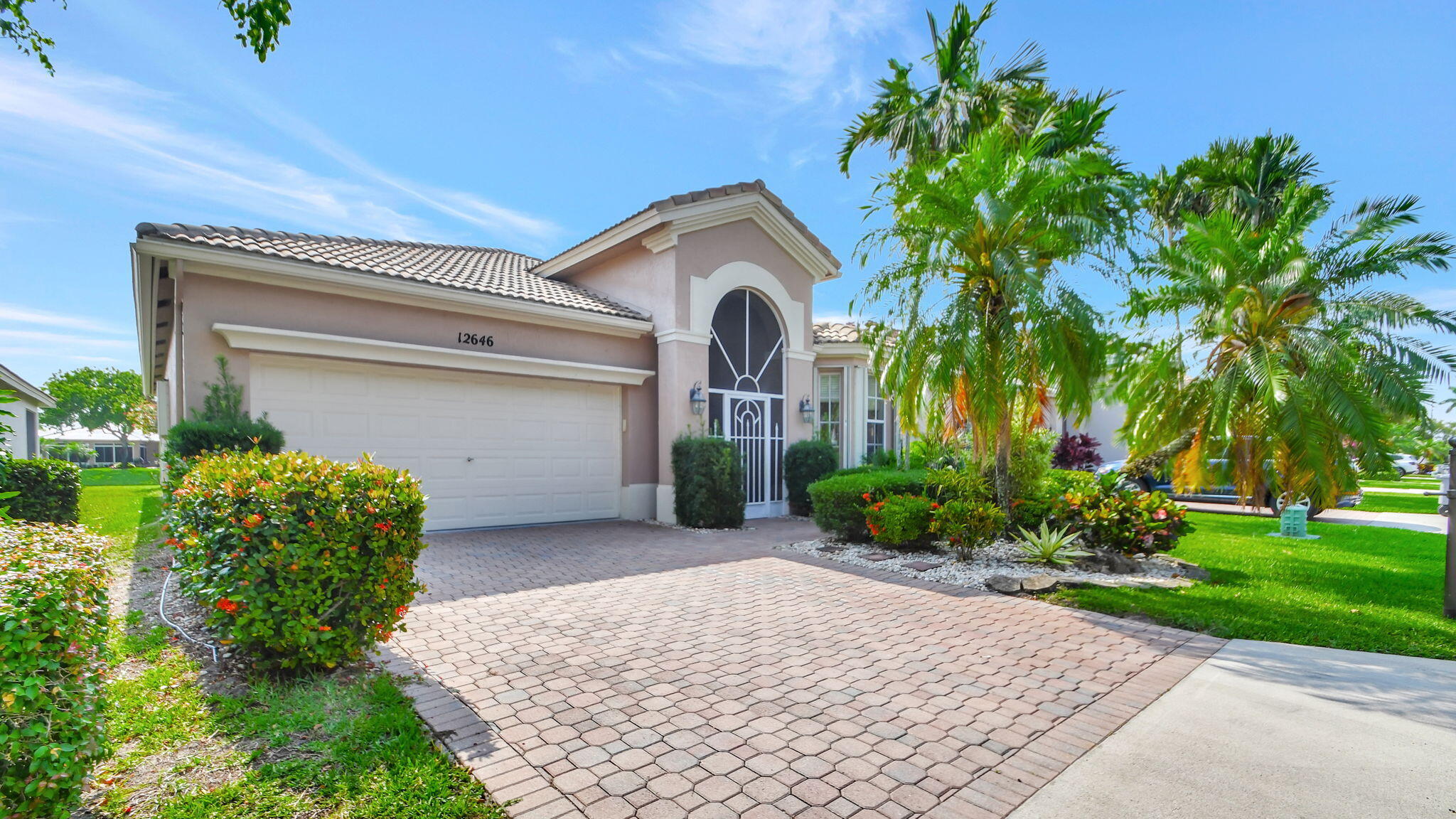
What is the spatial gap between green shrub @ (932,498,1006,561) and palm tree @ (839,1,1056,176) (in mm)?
8233

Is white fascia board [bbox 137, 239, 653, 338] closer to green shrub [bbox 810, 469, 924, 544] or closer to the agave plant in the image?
green shrub [bbox 810, 469, 924, 544]

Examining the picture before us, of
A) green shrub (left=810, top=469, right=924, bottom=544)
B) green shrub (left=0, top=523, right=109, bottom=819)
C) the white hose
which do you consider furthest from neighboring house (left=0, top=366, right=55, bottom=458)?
green shrub (left=810, top=469, right=924, bottom=544)

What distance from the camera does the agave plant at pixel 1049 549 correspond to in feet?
27.0

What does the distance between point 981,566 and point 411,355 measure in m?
9.09

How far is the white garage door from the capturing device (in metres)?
9.37

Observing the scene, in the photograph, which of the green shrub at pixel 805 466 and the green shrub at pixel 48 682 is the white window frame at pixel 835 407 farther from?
the green shrub at pixel 48 682

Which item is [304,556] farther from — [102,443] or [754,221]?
[102,443]

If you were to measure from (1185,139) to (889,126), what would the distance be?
9.73 meters

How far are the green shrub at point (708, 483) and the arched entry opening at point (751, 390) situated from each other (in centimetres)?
91

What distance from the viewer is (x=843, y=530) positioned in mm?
9844

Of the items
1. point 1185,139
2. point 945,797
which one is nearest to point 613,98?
point 945,797

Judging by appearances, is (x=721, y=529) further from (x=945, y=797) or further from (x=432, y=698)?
(x=945, y=797)

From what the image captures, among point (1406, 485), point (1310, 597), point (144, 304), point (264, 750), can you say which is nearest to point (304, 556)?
point (264, 750)

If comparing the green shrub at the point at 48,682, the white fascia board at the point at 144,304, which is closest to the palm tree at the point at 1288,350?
the green shrub at the point at 48,682
